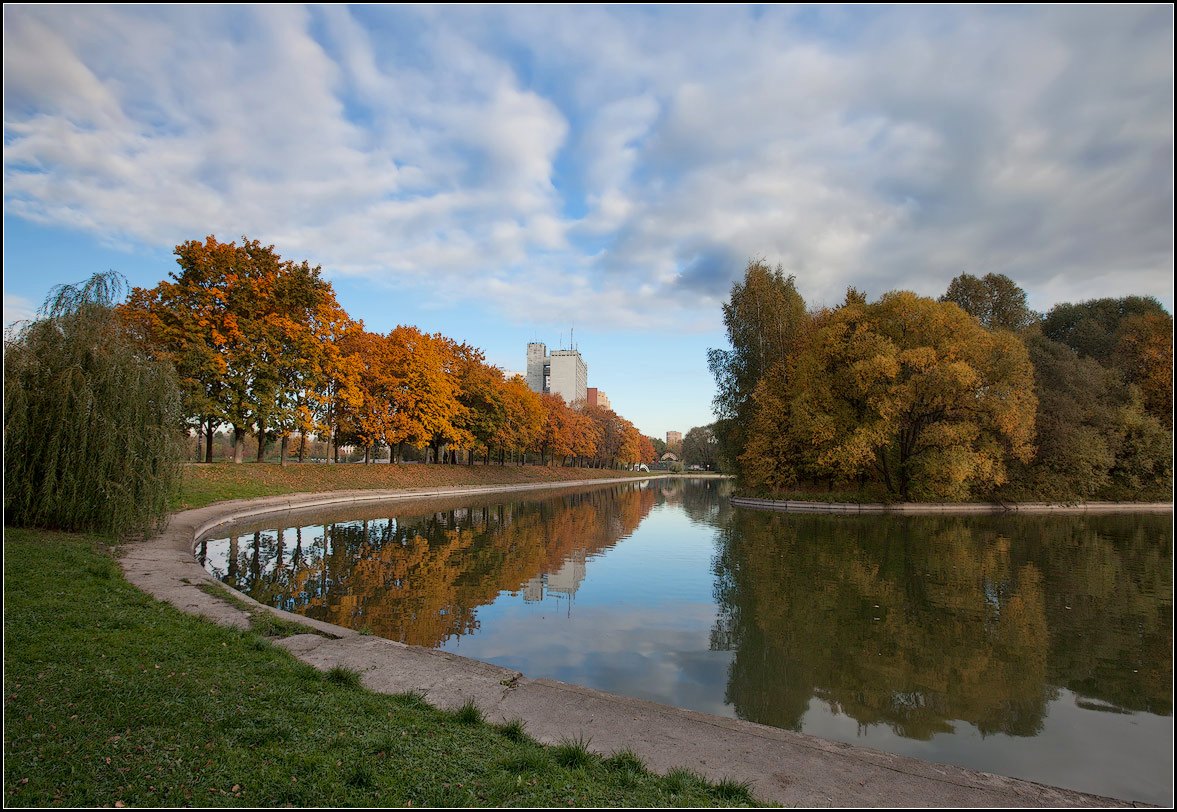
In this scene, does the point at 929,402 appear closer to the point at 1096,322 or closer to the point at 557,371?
the point at 1096,322

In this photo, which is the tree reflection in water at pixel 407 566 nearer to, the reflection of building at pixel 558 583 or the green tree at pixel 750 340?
the reflection of building at pixel 558 583

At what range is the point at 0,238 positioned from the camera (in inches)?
189

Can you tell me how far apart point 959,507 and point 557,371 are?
391 ft

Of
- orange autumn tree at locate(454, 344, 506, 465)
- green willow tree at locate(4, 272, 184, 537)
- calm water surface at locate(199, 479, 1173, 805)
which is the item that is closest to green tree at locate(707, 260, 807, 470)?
orange autumn tree at locate(454, 344, 506, 465)

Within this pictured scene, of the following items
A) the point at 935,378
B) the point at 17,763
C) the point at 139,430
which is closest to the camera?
the point at 17,763

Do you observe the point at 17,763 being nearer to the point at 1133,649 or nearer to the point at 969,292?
the point at 1133,649

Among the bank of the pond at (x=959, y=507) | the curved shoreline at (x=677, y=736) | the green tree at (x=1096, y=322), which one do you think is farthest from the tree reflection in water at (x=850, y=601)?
the green tree at (x=1096, y=322)

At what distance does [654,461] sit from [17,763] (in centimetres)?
15431

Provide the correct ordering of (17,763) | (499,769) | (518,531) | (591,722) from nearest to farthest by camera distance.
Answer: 1. (17,763)
2. (499,769)
3. (591,722)
4. (518,531)

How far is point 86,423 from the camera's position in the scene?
40.5 feet

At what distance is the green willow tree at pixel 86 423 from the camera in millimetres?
11977

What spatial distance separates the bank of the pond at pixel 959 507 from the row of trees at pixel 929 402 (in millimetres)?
765

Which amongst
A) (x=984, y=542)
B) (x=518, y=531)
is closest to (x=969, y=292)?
(x=984, y=542)

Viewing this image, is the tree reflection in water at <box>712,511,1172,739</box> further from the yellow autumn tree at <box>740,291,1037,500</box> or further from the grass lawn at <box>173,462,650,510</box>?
the grass lawn at <box>173,462,650,510</box>
